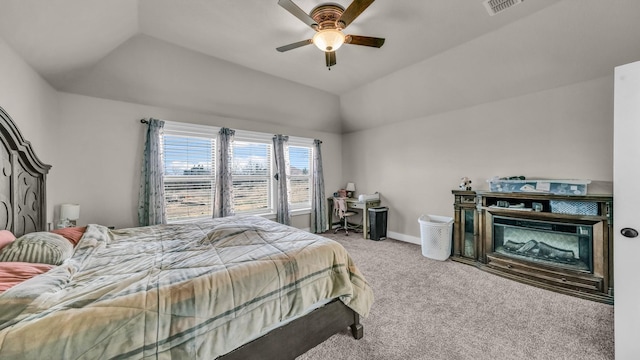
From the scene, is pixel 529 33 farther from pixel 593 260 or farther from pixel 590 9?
pixel 593 260

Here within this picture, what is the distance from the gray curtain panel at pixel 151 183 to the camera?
10.5ft

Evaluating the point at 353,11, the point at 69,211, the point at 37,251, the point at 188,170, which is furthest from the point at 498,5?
the point at 69,211

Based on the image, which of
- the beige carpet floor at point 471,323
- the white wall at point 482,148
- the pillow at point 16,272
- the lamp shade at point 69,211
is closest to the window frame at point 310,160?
the white wall at point 482,148

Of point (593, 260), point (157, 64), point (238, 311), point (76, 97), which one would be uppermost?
point (157, 64)

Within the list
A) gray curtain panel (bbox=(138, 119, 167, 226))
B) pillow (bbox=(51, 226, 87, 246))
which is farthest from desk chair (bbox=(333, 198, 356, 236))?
pillow (bbox=(51, 226, 87, 246))

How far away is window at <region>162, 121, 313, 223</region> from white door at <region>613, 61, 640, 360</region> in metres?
4.20

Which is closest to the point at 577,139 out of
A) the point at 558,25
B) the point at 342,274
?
the point at 558,25

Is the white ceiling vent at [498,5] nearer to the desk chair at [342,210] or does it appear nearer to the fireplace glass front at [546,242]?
the fireplace glass front at [546,242]

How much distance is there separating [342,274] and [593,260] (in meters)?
2.77

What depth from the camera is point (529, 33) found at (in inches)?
99.3

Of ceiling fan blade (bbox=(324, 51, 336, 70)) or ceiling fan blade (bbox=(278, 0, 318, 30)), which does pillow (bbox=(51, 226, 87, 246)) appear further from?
ceiling fan blade (bbox=(324, 51, 336, 70))

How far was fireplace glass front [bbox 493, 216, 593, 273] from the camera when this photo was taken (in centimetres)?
251

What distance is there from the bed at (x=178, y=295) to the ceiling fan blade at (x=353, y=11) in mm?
1898

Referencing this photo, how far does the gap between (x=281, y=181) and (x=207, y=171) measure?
1.33m
